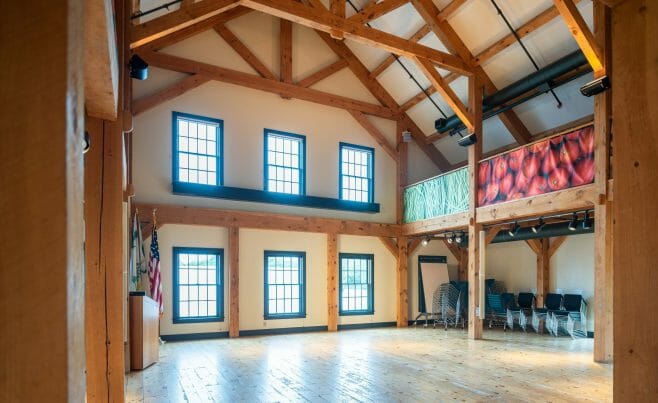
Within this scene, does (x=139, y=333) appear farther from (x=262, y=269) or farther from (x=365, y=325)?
(x=365, y=325)

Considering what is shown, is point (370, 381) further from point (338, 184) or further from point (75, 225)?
point (338, 184)

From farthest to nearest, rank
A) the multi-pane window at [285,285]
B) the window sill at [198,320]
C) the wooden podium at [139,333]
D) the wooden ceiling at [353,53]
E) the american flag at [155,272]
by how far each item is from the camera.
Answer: the multi-pane window at [285,285] < the window sill at [198,320] < the american flag at [155,272] < the wooden ceiling at [353,53] < the wooden podium at [139,333]

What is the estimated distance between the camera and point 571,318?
9.09 m

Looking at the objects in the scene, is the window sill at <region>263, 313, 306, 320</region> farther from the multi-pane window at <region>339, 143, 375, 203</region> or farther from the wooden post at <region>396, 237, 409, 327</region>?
the multi-pane window at <region>339, 143, 375, 203</region>

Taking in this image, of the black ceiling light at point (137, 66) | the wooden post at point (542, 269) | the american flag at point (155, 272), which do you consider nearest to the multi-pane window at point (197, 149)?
the american flag at point (155, 272)

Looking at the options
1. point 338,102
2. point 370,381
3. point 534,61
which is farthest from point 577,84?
point 370,381

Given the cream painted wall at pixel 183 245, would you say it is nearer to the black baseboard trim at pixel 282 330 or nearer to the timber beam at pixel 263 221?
the timber beam at pixel 263 221

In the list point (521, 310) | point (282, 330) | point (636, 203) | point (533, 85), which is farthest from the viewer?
point (521, 310)

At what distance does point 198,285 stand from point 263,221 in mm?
1907

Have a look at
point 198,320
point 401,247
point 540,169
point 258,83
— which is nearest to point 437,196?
point 401,247

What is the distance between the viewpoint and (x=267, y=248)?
9.43m

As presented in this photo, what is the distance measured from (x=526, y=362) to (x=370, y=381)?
280 cm

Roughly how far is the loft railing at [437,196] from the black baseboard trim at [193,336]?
5.45 m

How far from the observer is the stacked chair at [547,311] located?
9.52 meters
